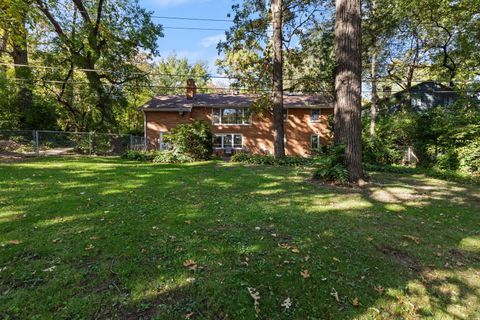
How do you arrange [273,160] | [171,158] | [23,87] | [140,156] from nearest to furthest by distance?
[171,158] < [273,160] < [140,156] < [23,87]

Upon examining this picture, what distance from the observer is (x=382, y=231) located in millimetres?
4156

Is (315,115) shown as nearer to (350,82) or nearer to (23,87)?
(350,82)

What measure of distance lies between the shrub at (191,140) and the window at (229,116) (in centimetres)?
714

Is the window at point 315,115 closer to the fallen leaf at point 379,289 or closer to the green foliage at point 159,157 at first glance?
Answer: the green foliage at point 159,157

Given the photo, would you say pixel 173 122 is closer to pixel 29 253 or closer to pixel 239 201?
pixel 239 201

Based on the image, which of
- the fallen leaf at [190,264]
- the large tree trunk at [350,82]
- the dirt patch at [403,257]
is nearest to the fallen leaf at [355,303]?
the dirt patch at [403,257]

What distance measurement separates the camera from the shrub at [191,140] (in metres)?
14.9

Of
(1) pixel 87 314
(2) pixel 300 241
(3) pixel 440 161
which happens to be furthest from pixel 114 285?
(3) pixel 440 161

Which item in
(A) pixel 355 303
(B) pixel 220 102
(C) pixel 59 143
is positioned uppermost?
(B) pixel 220 102

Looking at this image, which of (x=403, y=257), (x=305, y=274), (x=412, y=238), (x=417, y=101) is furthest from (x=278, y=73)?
(x=417, y=101)

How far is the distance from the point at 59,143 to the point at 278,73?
1340cm

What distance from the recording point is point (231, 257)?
3.20 m

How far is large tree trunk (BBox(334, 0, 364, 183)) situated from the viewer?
23.8 ft

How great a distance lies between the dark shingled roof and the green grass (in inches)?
654
